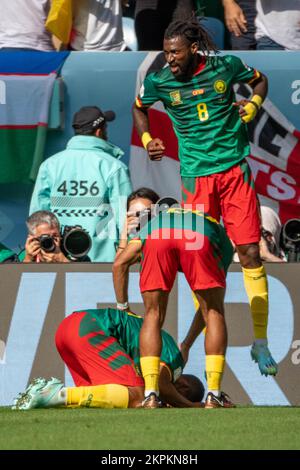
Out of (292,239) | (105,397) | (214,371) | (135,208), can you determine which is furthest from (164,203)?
(214,371)

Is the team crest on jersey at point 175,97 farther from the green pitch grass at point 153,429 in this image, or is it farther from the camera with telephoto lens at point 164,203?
the green pitch grass at point 153,429

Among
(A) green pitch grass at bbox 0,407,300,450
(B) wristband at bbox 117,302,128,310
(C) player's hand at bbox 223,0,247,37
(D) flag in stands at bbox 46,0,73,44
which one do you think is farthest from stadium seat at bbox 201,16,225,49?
(A) green pitch grass at bbox 0,407,300,450

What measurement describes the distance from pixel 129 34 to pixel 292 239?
341cm

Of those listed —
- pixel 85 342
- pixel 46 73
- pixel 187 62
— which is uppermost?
pixel 46 73

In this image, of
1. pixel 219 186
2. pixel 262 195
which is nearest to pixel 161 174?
pixel 262 195

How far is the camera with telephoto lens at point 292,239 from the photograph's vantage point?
912cm

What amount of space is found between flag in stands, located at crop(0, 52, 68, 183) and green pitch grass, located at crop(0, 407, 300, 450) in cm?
373

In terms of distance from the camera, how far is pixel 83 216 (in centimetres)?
992

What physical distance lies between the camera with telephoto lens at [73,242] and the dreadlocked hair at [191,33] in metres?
1.65

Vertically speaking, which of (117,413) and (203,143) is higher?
(203,143)

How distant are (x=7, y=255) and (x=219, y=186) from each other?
205 cm

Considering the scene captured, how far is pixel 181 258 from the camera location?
746cm

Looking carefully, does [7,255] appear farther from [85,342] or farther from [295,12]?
[295,12]

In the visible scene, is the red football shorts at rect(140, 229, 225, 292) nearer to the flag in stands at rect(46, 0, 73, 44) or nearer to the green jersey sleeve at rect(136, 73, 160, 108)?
the green jersey sleeve at rect(136, 73, 160, 108)
